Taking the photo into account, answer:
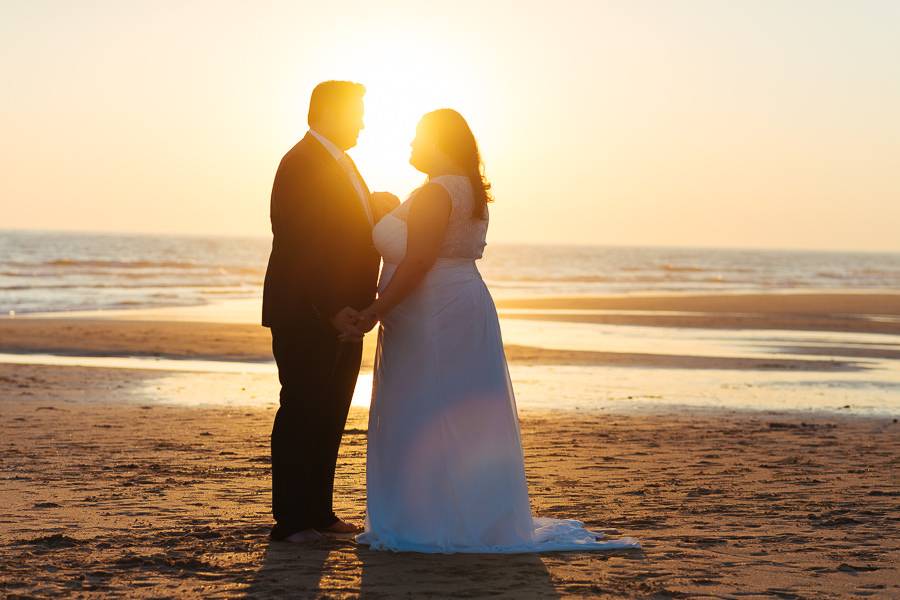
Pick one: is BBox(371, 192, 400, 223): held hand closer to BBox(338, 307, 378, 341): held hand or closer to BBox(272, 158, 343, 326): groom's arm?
BBox(272, 158, 343, 326): groom's arm

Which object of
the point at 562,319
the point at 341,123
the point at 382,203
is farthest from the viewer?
the point at 562,319

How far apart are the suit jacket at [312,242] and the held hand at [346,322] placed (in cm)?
3

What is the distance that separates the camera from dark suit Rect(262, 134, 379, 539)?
18.4 feet

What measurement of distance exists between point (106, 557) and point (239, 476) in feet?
7.43

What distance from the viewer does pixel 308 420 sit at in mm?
5785

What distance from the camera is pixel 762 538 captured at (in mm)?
5691

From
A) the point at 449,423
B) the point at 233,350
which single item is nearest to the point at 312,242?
the point at 449,423

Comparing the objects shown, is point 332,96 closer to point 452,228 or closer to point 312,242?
point 312,242

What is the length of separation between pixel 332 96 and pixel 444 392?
1490 millimetres

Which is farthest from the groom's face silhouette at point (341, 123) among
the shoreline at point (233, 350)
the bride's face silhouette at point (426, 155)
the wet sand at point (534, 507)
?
the shoreline at point (233, 350)

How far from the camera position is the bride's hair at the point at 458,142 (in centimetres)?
555

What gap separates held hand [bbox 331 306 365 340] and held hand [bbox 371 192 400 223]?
507mm

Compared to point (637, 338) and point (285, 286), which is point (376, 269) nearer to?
point (285, 286)

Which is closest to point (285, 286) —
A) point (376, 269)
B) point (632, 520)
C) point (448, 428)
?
point (376, 269)
